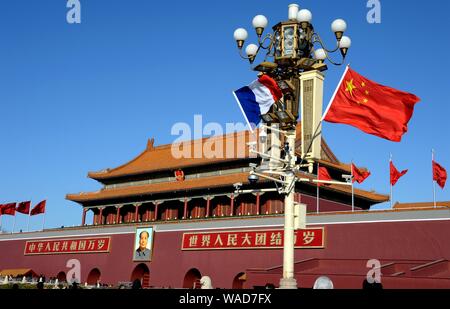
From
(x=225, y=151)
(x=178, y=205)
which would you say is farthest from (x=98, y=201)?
(x=225, y=151)

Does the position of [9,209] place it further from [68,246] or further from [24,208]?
[68,246]

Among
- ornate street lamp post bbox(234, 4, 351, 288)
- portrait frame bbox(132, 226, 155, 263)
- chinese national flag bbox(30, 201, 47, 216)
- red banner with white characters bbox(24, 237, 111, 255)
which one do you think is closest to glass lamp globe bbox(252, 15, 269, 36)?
ornate street lamp post bbox(234, 4, 351, 288)

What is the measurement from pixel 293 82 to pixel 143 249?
68.4 ft

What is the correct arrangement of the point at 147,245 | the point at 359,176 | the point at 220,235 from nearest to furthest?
the point at 359,176
the point at 220,235
the point at 147,245

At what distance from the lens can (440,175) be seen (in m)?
23.6

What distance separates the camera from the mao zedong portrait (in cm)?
3111

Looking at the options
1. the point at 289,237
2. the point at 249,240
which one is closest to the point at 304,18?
the point at 289,237

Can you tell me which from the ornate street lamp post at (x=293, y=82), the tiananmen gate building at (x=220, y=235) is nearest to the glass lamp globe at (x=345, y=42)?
the ornate street lamp post at (x=293, y=82)

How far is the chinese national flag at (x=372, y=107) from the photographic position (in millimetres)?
10953

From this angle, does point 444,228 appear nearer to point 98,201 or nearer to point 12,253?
point 98,201

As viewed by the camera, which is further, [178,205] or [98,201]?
[98,201]
